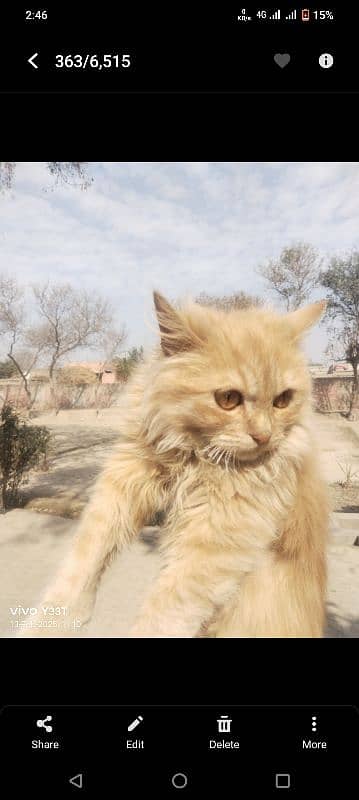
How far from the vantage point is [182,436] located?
0.78m

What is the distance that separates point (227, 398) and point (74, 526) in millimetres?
1341

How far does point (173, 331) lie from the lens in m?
0.75
